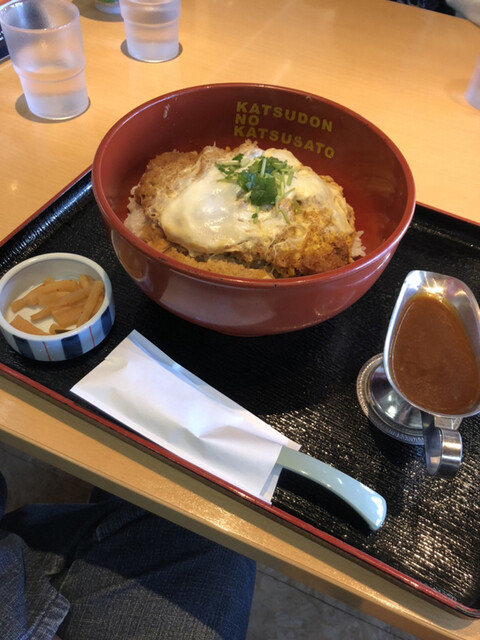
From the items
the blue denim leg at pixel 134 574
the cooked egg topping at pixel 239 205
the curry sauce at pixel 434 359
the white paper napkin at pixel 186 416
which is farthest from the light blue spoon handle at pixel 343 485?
the blue denim leg at pixel 134 574

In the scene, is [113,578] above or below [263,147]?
below

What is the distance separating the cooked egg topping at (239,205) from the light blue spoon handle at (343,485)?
0.32m

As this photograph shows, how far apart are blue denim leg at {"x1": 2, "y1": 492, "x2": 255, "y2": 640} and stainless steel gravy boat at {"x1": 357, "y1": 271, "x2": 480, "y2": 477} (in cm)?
50

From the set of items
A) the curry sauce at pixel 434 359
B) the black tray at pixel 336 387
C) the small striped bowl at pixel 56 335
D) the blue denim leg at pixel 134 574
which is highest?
the curry sauce at pixel 434 359

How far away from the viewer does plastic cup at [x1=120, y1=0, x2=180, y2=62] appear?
1.33 meters

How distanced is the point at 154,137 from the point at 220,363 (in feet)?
1.45

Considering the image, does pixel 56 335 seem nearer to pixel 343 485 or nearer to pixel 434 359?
pixel 343 485

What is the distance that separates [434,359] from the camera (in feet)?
2.40

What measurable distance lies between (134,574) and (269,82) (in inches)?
50.1

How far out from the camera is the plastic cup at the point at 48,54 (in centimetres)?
114

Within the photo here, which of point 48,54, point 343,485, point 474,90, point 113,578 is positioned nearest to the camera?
point 343,485

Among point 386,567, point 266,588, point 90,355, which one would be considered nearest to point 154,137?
point 90,355

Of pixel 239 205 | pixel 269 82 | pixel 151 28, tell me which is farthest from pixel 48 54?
pixel 239 205

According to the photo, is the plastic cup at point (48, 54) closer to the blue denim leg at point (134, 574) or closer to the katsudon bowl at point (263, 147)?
the katsudon bowl at point (263, 147)
